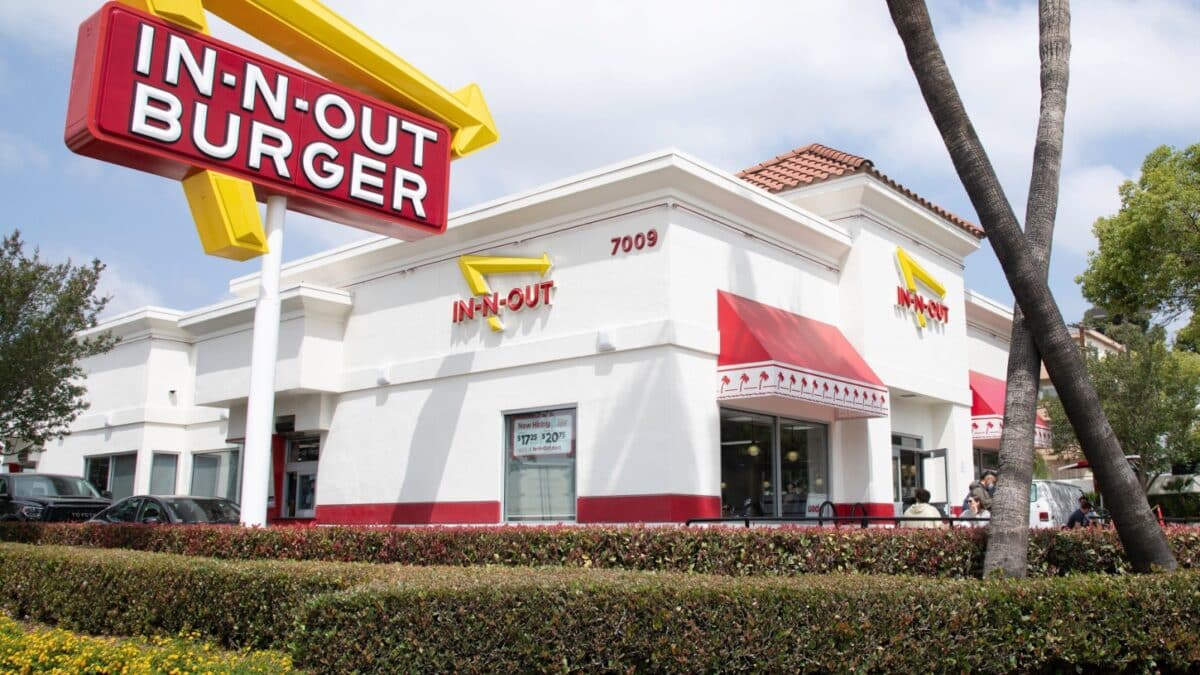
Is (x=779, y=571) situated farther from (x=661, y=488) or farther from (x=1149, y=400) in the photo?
(x=1149, y=400)

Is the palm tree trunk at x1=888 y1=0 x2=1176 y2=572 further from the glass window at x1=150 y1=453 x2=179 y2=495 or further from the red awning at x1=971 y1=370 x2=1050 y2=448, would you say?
the glass window at x1=150 y1=453 x2=179 y2=495

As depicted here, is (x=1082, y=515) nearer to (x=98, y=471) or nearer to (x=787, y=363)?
(x=787, y=363)

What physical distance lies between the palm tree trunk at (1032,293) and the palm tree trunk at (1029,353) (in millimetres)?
280

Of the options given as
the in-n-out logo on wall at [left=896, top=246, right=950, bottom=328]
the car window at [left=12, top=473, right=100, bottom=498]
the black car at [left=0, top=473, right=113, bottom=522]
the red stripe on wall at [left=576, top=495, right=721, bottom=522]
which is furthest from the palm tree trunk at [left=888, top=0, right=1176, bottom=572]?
the car window at [left=12, top=473, right=100, bottom=498]

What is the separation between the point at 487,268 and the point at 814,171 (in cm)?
670

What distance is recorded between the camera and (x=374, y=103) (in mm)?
14633

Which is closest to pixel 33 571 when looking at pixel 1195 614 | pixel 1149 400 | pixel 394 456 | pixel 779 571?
pixel 394 456

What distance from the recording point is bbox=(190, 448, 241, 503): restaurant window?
82.5ft

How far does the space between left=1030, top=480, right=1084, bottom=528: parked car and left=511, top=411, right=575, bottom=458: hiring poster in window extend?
339 inches

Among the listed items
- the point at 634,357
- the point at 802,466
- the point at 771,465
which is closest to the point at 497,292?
the point at 634,357

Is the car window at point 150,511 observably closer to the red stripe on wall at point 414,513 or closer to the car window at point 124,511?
the car window at point 124,511

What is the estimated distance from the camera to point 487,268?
18.0 m

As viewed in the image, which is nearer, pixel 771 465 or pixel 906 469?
pixel 771 465

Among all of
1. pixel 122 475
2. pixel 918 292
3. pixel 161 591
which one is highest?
pixel 918 292
